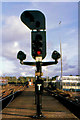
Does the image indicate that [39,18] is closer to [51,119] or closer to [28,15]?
[28,15]

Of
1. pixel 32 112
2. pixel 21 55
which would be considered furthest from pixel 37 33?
pixel 32 112

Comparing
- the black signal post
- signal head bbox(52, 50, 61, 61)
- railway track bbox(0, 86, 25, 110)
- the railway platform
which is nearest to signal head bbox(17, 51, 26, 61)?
the black signal post

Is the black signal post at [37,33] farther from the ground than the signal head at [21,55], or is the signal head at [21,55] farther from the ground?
the black signal post at [37,33]

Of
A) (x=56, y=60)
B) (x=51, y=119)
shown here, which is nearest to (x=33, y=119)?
(x=51, y=119)

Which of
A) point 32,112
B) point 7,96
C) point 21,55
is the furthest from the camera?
point 7,96

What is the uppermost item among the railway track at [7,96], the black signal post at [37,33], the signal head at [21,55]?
the black signal post at [37,33]

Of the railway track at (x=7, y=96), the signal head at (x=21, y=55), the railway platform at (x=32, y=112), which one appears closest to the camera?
the signal head at (x=21, y=55)

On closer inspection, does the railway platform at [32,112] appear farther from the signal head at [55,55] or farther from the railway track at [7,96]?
the signal head at [55,55]

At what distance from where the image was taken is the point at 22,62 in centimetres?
719

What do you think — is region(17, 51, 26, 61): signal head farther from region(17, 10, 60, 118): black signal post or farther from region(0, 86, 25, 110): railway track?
region(0, 86, 25, 110): railway track

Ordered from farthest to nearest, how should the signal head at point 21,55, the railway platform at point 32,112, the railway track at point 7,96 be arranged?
the railway track at point 7,96 < the railway platform at point 32,112 < the signal head at point 21,55

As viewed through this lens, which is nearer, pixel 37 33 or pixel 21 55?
pixel 37 33

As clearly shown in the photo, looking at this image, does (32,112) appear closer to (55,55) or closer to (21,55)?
(21,55)

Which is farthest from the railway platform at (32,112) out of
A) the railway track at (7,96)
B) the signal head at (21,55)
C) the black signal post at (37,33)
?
the signal head at (21,55)
